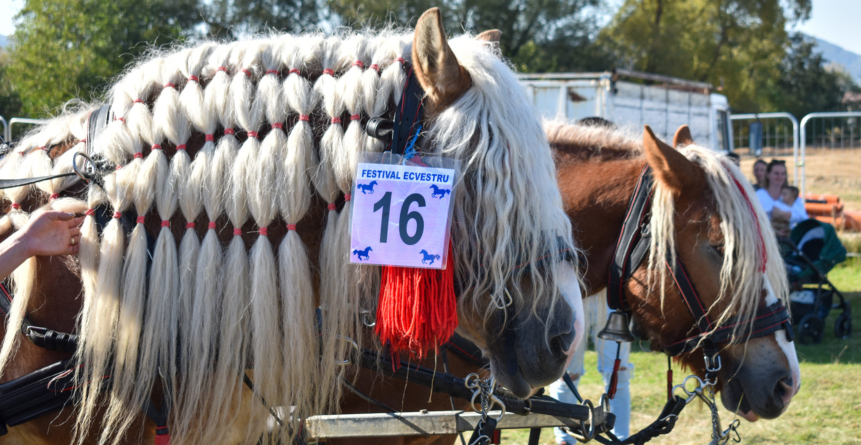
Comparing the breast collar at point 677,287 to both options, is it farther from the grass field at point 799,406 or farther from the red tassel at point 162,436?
the red tassel at point 162,436

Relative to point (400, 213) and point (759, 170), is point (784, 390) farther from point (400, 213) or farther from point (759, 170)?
point (759, 170)

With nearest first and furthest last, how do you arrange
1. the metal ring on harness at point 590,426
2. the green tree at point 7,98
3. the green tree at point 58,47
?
1. the metal ring on harness at point 590,426
2. the green tree at point 58,47
3. the green tree at point 7,98

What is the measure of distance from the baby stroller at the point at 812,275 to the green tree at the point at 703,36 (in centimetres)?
1796

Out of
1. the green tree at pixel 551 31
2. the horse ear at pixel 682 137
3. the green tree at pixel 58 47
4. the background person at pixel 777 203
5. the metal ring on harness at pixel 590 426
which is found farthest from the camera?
the green tree at pixel 551 31

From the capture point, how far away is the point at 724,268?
219cm

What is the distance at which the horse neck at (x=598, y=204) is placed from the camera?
2.39m

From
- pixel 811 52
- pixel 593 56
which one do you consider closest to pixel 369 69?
pixel 593 56

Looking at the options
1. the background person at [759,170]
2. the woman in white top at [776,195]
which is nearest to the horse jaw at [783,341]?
the woman in white top at [776,195]

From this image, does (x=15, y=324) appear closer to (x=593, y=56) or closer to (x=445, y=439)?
(x=445, y=439)

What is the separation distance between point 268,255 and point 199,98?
0.41 m

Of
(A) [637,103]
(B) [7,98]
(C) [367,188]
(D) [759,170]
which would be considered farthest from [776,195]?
(B) [7,98]

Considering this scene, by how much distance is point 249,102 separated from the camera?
142 cm

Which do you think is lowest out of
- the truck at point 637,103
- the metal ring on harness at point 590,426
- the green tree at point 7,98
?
the metal ring on harness at point 590,426

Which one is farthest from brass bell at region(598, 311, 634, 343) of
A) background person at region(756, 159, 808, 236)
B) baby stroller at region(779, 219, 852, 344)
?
background person at region(756, 159, 808, 236)
